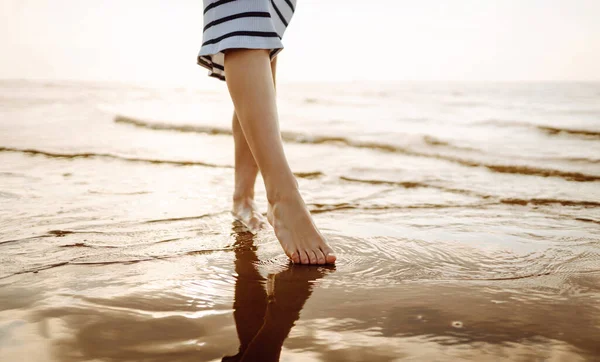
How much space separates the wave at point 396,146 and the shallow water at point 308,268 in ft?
0.10

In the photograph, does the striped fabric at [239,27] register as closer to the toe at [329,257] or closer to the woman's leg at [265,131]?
the woman's leg at [265,131]

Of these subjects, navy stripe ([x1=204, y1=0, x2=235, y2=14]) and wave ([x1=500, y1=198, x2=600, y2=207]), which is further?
wave ([x1=500, y1=198, x2=600, y2=207])

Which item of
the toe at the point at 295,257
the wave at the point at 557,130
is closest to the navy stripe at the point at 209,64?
the toe at the point at 295,257

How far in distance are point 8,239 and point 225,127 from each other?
414cm

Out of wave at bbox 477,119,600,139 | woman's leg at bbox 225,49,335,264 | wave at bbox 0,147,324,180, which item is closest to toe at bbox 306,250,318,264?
woman's leg at bbox 225,49,335,264

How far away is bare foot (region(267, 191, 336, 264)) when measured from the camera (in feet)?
4.81

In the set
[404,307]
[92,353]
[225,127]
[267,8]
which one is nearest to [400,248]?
[404,307]

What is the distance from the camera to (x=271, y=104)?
162 centimetres

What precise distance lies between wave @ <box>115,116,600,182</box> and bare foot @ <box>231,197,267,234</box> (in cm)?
190

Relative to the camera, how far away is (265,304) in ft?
3.60

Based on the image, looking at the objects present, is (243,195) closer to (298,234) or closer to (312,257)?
(298,234)

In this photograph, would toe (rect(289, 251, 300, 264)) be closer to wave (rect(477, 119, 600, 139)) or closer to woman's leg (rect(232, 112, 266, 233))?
woman's leg (rect(232, 112, 266, 233))

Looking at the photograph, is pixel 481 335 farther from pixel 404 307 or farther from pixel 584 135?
pixel 584 135

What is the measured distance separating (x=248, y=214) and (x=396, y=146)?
2.60 meters
